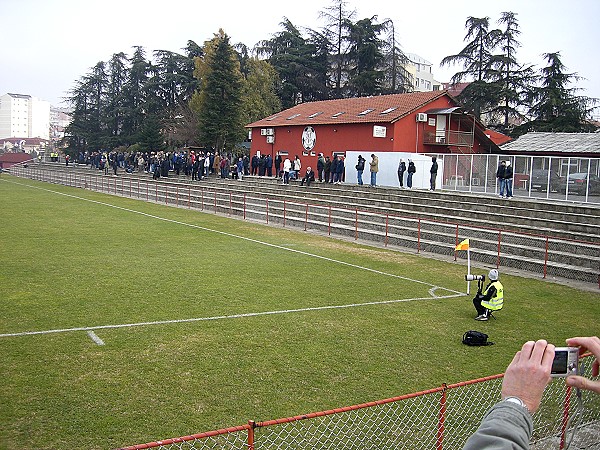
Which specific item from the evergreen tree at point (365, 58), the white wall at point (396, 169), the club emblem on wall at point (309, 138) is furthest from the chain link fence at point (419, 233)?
the evergreen tree at point (365, 58)

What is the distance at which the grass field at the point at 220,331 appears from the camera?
7.98m

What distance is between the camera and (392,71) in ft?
219

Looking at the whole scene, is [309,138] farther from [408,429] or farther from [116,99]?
[116,99]

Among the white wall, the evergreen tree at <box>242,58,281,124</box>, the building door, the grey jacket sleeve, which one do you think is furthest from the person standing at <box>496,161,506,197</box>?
the evergreen tree at <box>242,58,281,124</box>

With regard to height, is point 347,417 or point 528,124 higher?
point 528,124

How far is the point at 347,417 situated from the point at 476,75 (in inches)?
2066

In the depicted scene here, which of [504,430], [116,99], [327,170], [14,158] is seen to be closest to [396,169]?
[327,170]

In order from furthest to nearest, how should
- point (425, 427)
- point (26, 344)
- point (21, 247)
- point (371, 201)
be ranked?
1. point (371, 201)
2. point (21, 247)
3. point (26, 344)
4. point (425, 427)

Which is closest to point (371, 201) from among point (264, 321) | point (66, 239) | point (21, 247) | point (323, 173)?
point (323, 173)

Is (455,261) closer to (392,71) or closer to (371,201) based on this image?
(371,201)

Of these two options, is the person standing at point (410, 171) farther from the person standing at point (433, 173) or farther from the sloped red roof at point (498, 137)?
the sloped red roof at point (498, 137)

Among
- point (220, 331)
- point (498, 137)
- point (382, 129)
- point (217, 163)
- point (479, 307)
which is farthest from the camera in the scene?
point (498, 137)

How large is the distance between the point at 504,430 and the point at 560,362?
48cm

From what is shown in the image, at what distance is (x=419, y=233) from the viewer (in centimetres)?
2245
